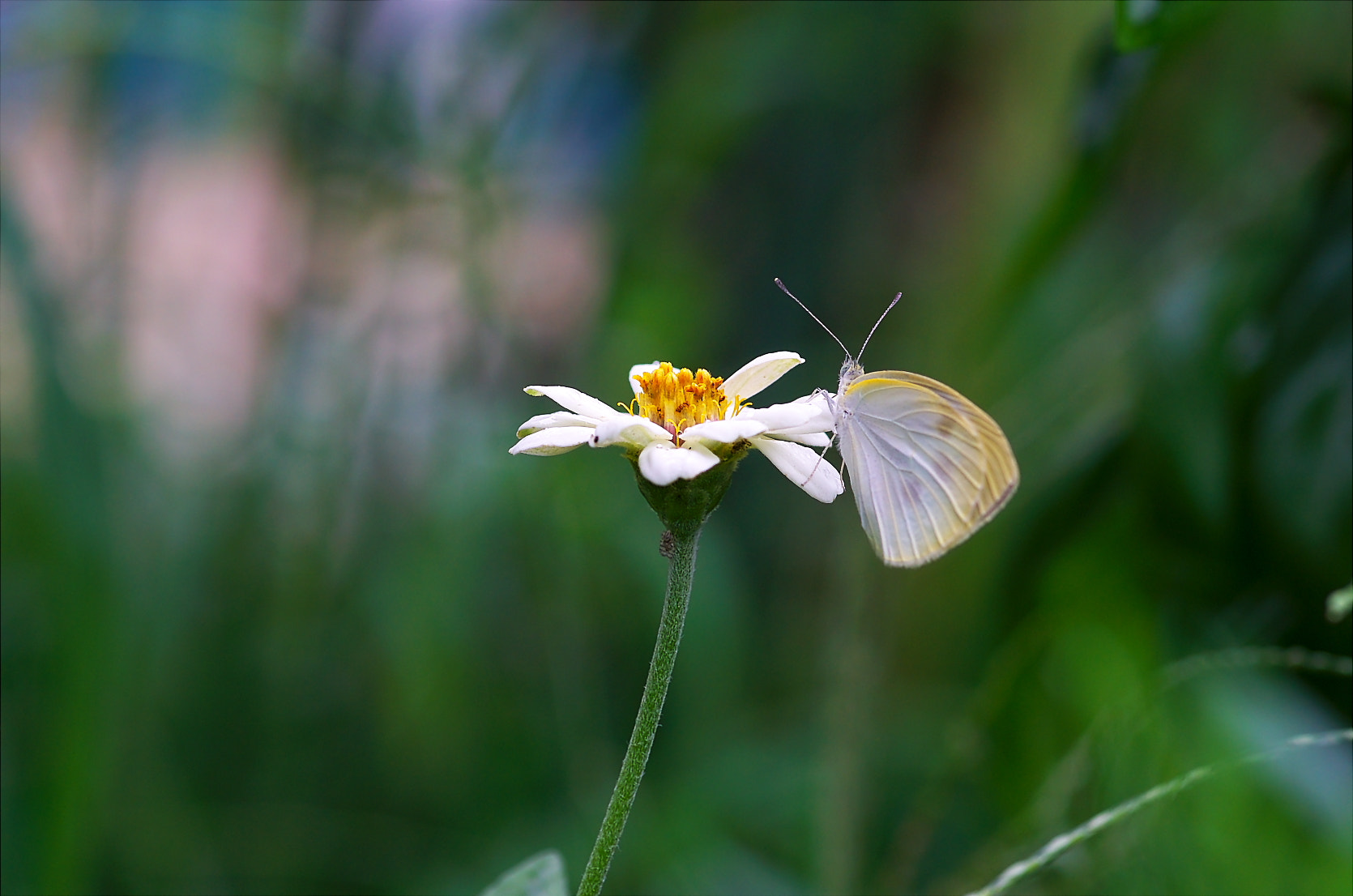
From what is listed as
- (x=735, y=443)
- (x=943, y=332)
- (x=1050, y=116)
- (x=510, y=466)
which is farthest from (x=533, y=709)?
(x=1050, y=116)

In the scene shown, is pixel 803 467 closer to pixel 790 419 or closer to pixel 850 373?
pixel 790 419

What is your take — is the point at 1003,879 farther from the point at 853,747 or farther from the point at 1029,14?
the point at 1029,14

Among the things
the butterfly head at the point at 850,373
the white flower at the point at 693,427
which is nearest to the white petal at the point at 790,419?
the white flower at the point at 693,427

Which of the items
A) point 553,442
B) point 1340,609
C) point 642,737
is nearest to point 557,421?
point 553,442

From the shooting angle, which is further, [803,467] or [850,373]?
[850,373]

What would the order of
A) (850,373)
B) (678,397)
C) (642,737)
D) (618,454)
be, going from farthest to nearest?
1. (618,454)
2. (850,373)
3. (678,397)
4. (642,737)

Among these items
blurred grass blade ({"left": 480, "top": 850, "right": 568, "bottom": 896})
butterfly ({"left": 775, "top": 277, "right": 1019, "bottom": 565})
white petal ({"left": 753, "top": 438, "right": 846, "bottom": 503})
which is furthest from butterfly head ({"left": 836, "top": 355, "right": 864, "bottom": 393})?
blurred grass blade ({"left": 480, "top": 850, "right": 568, "bottom": 896})
